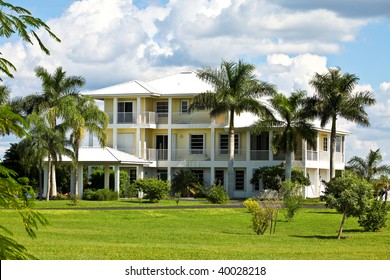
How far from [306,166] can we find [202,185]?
850cm

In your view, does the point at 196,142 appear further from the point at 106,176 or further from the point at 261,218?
the point at 261,218

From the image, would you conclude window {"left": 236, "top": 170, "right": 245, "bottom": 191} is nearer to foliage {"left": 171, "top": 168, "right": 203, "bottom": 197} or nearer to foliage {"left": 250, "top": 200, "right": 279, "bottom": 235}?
foliage {"left": 171, "top": 168, "right": 203, "bottom": 197}

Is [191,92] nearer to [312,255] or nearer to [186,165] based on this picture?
[186,165]

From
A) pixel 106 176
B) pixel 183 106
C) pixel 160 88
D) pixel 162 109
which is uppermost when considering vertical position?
pixel 160 88

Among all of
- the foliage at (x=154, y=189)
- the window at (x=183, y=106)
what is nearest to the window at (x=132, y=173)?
the window at (x=183, y=106)

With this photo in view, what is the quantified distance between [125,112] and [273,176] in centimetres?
1435

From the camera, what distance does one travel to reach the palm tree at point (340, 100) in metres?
58.3

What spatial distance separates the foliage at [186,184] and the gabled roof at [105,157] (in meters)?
3.79

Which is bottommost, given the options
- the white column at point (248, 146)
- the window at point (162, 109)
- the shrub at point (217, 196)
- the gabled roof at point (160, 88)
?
the shrub at point (217, 196)

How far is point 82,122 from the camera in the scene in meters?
53.5

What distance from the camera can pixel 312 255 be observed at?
789 inches

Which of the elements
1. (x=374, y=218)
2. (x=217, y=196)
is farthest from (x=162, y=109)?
(x=374, y=218)

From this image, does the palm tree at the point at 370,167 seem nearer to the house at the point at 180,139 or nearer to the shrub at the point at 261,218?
the house at the point at 180,139

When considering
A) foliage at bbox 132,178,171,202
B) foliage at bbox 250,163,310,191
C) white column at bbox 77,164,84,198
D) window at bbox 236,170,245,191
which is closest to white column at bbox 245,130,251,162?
window at bbox 236,170,245,191
